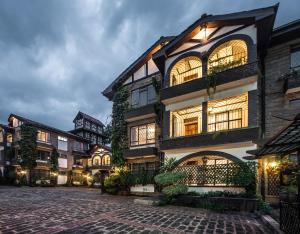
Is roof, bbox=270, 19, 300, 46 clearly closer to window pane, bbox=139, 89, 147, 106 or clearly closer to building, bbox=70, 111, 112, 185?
window pane, bbox=139, 89, 147, 106

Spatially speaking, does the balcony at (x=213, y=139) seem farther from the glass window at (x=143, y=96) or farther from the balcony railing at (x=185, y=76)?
the glass window at (x=143, y=96)

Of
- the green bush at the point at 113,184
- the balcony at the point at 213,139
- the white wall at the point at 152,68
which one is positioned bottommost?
the green bush at the point at 113,184

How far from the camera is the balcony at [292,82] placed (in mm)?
11289

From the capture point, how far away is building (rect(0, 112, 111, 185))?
109 feet

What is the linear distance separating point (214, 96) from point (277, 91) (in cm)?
352

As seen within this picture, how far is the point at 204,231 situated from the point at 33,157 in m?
31.5

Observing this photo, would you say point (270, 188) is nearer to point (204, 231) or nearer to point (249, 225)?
point (249, 225)

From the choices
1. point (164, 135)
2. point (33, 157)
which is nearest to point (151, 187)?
point (164, 135)

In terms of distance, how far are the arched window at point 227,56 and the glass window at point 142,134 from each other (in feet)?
23.1

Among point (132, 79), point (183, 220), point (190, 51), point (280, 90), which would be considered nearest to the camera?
point (183, 220)

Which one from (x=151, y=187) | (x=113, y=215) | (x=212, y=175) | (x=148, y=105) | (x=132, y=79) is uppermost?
(x=132, y=79)

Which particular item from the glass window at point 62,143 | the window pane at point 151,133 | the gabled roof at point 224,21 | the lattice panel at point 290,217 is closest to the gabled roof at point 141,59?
the gabled roof at point 224,21

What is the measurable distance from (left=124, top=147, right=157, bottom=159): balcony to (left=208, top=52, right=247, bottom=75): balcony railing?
7399mm

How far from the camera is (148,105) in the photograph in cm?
1744
